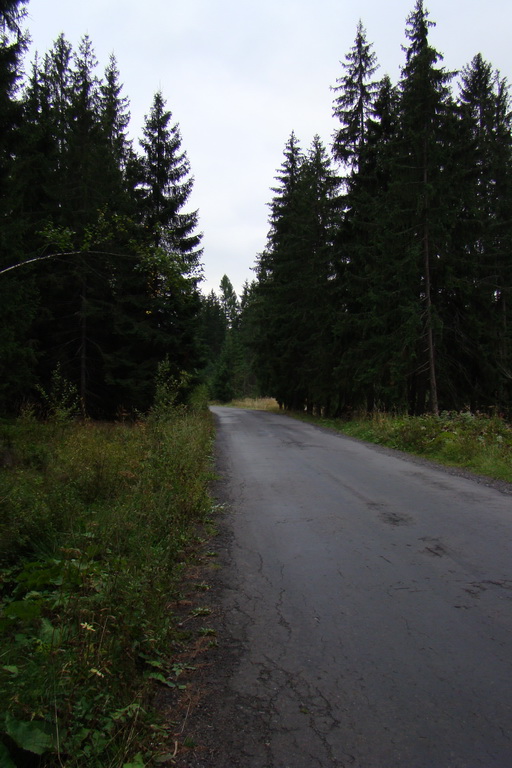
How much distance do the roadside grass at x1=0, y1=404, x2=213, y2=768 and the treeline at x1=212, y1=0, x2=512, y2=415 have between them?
491 inches

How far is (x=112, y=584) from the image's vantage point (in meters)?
3.32

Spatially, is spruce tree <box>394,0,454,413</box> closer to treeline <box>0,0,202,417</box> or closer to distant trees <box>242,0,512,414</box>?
distant trees <box>242,0,512,414</box>

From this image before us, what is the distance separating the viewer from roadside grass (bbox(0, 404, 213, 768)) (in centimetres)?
215

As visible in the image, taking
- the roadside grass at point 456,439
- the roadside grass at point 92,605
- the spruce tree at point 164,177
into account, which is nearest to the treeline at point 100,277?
the spruce tree at point 164,177

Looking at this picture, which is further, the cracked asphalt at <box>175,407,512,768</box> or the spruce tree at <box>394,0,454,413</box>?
the spruce tree at <box>394,0,454,413</box>

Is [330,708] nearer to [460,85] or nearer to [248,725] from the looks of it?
[248,725]

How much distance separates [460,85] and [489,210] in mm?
8784

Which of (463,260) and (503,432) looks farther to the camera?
(463,260)

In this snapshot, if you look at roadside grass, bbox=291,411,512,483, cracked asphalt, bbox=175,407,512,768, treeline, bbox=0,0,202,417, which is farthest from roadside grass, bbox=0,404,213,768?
treeline, bbox=0,0,202,417

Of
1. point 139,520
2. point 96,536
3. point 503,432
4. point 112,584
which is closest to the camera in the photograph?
point 112,584

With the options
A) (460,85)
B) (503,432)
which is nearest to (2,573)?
(503,432)

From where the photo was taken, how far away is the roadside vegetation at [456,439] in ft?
33.9

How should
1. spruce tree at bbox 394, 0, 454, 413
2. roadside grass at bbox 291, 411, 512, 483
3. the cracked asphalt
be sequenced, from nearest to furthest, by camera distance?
the cracked asphalt
roadside grass at bbox 291, 411, 512, 483
spruce tree at bbox 394, 0, 454, 413

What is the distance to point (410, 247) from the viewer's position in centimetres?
1734
